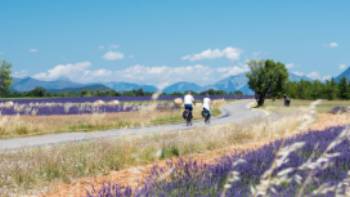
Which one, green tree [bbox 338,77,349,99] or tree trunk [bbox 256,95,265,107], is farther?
green tree [bbox 338,77,349,99]

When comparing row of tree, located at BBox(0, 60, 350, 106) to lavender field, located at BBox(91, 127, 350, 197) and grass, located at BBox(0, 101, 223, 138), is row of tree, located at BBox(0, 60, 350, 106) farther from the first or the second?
lavender field, located at BBox(91, 127, 350, 197)

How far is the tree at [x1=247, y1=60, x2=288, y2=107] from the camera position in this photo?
8376cm

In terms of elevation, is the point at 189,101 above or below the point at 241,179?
above

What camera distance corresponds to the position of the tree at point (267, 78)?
83762mm

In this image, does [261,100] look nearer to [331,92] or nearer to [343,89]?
[331,92]

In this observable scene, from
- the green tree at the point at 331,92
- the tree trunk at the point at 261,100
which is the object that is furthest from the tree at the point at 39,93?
the green tree at the point at 331,92

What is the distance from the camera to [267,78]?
277 feet

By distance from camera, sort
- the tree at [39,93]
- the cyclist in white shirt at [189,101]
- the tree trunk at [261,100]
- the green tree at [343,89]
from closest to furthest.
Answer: the cyclist in white shirt at [189,101], the tree trunk at [261,100], the tree at [39,93], the green tree at [343,89]

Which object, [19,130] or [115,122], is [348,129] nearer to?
[19,130]

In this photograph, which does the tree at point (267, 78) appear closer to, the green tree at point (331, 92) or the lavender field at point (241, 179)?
the green tree at point (331, 92)

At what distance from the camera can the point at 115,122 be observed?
96.2ft

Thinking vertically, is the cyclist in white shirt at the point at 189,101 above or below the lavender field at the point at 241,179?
above

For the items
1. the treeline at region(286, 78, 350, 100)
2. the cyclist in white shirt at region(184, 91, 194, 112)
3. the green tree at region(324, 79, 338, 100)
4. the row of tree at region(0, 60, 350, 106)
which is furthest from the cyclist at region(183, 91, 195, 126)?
the green tree at region(324, 79, 338, 100)

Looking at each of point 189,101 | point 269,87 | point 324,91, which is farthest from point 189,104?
point 324,91
